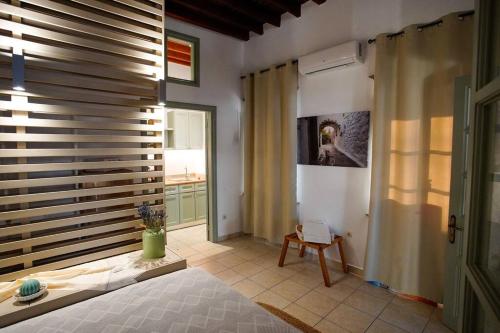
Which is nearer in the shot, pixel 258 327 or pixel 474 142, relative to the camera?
pixel 474 142

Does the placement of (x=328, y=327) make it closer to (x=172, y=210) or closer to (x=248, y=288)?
(x=248, y=288)

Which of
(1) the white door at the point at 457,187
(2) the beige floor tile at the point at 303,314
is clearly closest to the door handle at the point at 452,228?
(1) the white door at the point at 457,187

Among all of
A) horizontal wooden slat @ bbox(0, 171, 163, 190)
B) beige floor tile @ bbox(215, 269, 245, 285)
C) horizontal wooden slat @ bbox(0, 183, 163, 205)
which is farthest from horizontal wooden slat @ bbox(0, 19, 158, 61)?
beige floor tile @ bbox(215, 269, 245, 285)

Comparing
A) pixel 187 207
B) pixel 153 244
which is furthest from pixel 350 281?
pixel 187 207

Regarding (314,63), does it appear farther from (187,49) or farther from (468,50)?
(187,49)

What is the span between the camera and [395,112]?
8.62ft

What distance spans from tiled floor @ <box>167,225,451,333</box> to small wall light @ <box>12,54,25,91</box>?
101 inches

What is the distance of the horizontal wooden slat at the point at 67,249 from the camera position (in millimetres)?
1758

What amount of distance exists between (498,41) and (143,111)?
2329 mm

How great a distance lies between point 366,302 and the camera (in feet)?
8.40

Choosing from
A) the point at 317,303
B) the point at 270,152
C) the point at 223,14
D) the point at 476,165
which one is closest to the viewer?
the point at 476,165

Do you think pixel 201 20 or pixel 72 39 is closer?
pixel 72 39

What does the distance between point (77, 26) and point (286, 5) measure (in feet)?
8.38

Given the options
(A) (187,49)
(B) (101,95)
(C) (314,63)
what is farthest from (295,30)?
(B) (101,95)
